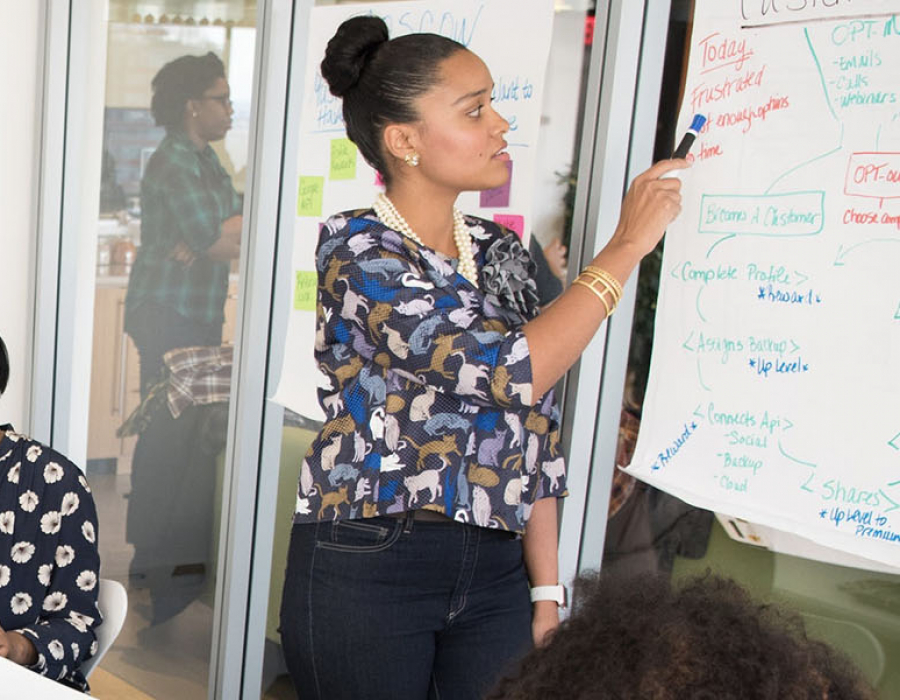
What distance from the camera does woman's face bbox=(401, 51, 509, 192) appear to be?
184 centimetres

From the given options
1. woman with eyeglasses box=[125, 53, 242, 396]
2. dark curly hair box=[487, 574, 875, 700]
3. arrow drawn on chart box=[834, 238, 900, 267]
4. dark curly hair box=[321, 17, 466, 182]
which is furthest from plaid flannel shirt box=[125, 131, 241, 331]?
dark curly hair box=[487, 574, 875, 700]

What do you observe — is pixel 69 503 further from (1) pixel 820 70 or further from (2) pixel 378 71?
(1) pixel 820 70

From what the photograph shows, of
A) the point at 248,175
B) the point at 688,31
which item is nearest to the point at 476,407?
the point at 688,31

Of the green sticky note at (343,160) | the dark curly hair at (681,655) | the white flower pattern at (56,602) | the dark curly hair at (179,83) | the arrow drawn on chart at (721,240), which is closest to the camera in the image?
the dark curly hair at (681,655)

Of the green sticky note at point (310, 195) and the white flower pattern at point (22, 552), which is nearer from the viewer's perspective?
the white flower pattern at point (22, 552)

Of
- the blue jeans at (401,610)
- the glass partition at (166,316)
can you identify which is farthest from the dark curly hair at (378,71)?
the glass partition at (166,316)

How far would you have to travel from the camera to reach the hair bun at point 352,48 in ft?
6.09

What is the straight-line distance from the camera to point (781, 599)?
6.36 feet

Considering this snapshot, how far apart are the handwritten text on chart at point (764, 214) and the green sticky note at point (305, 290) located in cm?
116

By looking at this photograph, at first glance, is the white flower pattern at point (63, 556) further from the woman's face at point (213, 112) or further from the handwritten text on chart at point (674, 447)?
the woman's face at point (213, 112)

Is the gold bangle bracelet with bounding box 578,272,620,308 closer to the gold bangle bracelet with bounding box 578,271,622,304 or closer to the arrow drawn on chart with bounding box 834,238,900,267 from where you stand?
the gold bangle bracelet with bounding box 578,271,622,304

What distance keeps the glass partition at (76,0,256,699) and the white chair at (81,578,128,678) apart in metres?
0.83

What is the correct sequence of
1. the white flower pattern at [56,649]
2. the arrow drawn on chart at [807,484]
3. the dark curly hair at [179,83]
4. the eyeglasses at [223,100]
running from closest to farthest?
the arrow drawn on chart at [807,484]
the white flower pattern at [56,649]
the eyeglasses at [223,100]
the dark curly hair at [179,83]

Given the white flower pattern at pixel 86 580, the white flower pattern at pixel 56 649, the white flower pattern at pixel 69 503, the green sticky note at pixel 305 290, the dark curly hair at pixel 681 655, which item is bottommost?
the white flower pattern at pixel 56 649
